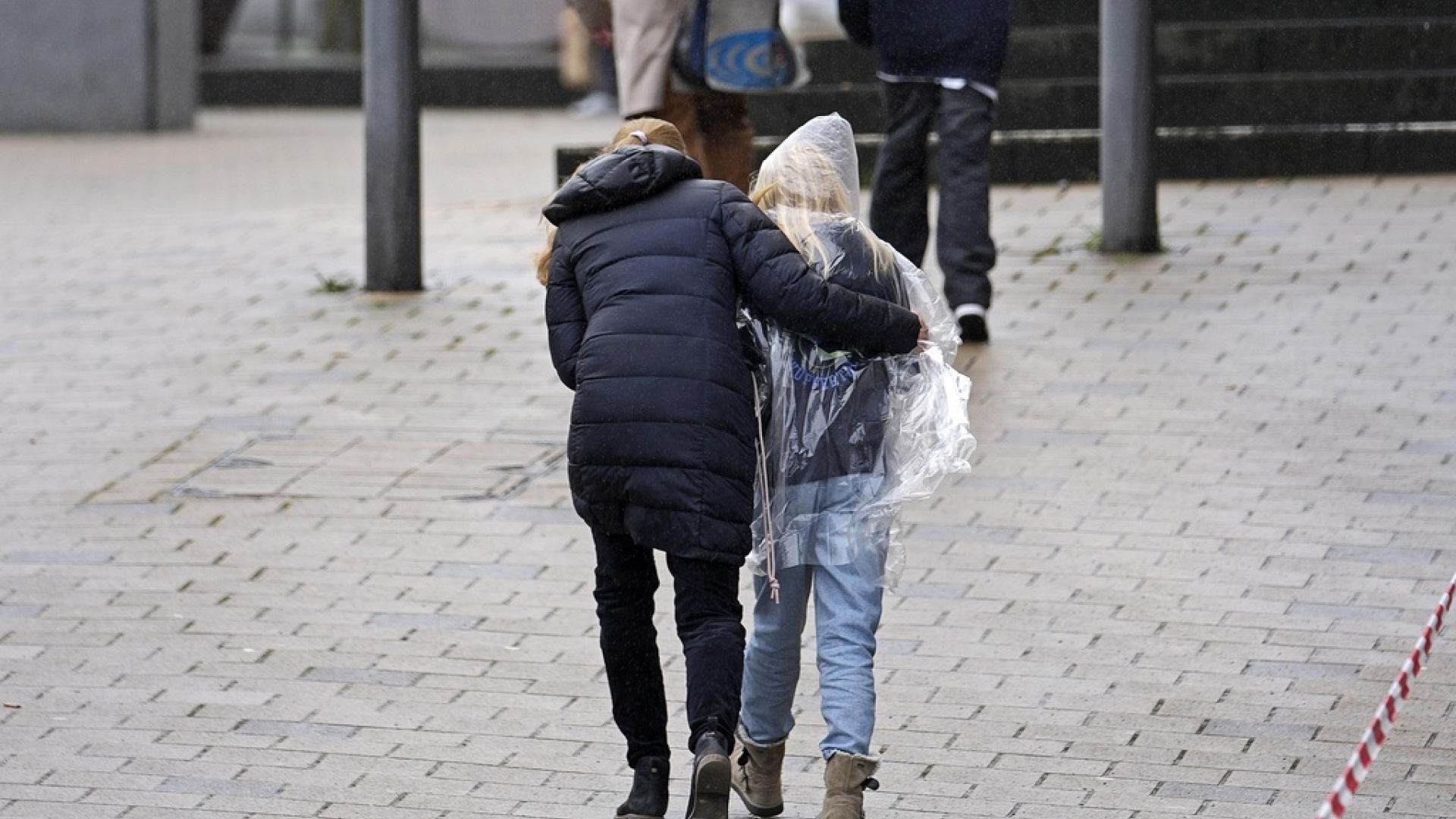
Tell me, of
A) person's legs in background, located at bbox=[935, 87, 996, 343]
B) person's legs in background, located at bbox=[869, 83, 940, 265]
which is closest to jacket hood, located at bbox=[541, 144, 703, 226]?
person's legs in background, located at bbox=[935, 87, 996, 343]

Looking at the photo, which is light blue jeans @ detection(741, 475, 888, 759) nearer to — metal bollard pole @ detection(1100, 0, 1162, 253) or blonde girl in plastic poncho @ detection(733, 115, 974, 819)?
blonde girl in plastic poncho @ detection(733, 115, 974, 819)

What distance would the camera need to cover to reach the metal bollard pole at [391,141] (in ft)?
31.5

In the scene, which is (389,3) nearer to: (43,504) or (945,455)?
(43,504)

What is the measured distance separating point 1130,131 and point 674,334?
5.67 meters

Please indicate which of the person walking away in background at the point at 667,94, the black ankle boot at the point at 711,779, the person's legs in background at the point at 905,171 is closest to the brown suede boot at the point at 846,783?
the black ankle boot at the point at 711,779

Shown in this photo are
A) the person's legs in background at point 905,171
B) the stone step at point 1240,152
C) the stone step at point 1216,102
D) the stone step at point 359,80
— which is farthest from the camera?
the stone step at point 359,80

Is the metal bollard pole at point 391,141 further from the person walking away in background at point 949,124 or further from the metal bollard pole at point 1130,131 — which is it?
the metal bollard pole at point 1130,131

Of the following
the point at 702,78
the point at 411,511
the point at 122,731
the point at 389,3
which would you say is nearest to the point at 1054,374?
the point at 702,78

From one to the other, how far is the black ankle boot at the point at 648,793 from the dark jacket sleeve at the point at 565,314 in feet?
2.41

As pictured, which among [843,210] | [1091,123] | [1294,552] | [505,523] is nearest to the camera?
[843,210]

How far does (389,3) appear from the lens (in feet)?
31.5

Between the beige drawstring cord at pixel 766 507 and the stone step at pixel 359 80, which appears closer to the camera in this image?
the beige drawstring cord at pixel 766 507

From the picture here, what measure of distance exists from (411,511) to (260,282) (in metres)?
3.49

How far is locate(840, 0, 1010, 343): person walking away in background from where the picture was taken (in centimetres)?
841
